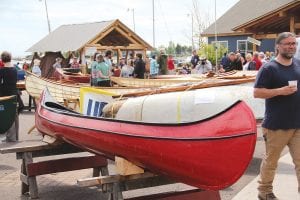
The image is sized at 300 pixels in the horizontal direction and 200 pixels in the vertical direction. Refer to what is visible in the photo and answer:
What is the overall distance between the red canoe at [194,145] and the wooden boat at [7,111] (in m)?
4.49

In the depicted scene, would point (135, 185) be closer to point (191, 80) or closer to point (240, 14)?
point (191, 80)

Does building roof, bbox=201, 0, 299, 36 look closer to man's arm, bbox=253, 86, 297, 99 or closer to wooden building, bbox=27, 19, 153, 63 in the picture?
wooden building, bbox=27, 19, 153, 63

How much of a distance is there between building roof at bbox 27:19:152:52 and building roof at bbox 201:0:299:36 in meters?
8.09

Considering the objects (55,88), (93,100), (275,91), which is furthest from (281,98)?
(55,88)

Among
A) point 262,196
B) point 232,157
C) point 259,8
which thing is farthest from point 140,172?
point 259,8

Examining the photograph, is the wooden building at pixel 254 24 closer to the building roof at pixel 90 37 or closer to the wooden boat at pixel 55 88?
the building roof at pixel 90 37

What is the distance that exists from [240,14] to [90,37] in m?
14.4

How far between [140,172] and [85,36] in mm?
24776

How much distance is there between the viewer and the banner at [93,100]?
29.1 ft

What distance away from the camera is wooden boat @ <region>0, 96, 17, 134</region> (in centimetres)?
952

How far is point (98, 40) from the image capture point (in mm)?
29219

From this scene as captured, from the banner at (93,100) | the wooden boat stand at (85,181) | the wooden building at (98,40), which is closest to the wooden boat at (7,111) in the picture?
the banner at (93,100)

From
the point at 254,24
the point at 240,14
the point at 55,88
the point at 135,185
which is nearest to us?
the point at 135,185

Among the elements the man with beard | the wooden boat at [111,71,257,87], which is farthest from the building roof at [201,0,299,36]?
the man with beard
